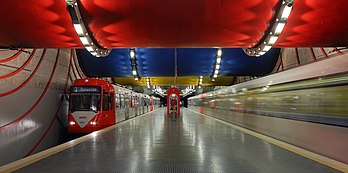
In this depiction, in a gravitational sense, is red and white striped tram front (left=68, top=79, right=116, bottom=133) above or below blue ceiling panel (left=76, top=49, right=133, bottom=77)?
below

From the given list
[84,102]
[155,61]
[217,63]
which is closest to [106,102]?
[84,102]

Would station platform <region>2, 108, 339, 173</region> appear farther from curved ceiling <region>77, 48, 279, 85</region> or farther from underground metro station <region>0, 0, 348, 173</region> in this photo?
curved ceiling <region>77, 48, 279, 85</region>

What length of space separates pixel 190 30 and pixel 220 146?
10.1ft

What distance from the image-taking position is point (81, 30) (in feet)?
21.7

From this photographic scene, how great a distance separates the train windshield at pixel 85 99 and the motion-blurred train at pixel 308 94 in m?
7.41

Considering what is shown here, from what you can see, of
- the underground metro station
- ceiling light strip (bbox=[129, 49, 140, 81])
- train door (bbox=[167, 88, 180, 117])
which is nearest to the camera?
the underground metro station

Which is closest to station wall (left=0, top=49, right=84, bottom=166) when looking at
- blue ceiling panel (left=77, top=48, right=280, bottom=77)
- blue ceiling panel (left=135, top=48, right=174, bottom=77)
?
blue ceiling panel (left=77, top=48, right=280, bottom=77)

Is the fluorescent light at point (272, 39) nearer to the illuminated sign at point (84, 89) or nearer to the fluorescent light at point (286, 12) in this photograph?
the fluorescent light at point (286, 12)

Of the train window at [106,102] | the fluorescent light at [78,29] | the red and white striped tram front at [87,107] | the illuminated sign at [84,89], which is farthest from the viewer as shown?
the train window at [106,102]

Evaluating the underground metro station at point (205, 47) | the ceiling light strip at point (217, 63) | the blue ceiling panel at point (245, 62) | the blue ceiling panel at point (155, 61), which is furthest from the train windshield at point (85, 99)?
the blue ceiling panel at point (245, 62)

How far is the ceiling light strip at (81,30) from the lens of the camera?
574 centimetres

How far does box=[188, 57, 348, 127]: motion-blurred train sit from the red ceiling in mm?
936

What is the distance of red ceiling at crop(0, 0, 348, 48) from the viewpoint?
18.9 ft

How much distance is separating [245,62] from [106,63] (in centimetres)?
875
